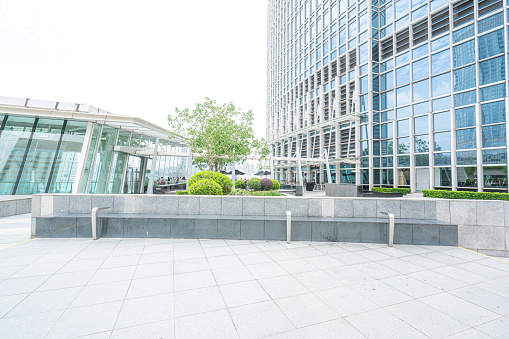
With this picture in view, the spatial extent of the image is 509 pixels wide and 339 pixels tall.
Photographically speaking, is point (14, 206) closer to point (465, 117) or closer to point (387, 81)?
Result: point (465, 117)

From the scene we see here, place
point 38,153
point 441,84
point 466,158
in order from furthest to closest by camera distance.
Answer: point 441,84 < point 466,158 < point 38,153

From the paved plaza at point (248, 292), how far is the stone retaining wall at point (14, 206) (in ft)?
22.5

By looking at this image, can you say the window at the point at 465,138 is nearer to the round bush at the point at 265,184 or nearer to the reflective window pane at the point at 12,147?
the round bush at the point at 265,184

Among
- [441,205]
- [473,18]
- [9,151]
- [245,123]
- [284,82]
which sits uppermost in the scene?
[284,82]

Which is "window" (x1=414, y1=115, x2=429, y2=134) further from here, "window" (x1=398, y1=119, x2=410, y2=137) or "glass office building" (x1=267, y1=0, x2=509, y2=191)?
"window" (x1=398, y1=119, x2=410, y2=137)

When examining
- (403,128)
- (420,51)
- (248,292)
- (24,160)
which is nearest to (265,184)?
(248,292)

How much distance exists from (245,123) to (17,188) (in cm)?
1511

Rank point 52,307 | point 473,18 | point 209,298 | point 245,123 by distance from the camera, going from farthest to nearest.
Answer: point 473,18 < point 245,123 < point 209,298 < point 52,307

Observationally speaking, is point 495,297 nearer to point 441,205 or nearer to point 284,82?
point 441,205

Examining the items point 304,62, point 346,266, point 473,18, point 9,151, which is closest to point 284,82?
point 304,62

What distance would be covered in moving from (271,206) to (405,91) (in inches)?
1001

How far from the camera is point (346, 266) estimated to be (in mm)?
5363

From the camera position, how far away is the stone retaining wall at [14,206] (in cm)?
1127

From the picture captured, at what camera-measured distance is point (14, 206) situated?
11859 millimetres
